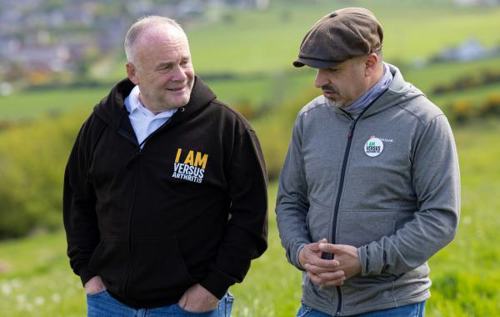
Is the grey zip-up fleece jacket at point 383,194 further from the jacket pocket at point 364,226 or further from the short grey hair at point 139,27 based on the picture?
the short grey hair at point 139,27

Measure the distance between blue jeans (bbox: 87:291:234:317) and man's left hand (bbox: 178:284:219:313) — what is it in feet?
0.14

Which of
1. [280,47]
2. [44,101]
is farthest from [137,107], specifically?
[280,47]

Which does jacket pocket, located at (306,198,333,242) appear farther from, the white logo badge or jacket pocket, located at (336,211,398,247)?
the white logo badge

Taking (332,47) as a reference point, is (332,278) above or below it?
below

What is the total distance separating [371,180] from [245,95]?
255 feet

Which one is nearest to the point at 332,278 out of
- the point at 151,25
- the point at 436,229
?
the point at 436,229

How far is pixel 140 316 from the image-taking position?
15.1 feet

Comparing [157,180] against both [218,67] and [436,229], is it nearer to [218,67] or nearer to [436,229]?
[436,229]

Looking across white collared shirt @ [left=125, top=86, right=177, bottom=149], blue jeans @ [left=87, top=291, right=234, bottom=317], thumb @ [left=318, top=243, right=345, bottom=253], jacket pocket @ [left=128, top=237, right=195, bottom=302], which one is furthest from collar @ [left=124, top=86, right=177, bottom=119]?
thumb @ [left=318, top=243, right=345, bottom=253]

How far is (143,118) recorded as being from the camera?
472 centimetres

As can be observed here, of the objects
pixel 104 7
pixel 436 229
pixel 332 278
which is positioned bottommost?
pixel 104 7

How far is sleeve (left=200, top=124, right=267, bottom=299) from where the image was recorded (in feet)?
15.0

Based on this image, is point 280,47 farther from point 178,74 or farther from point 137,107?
point 178,74

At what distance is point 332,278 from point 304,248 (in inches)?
9.5
